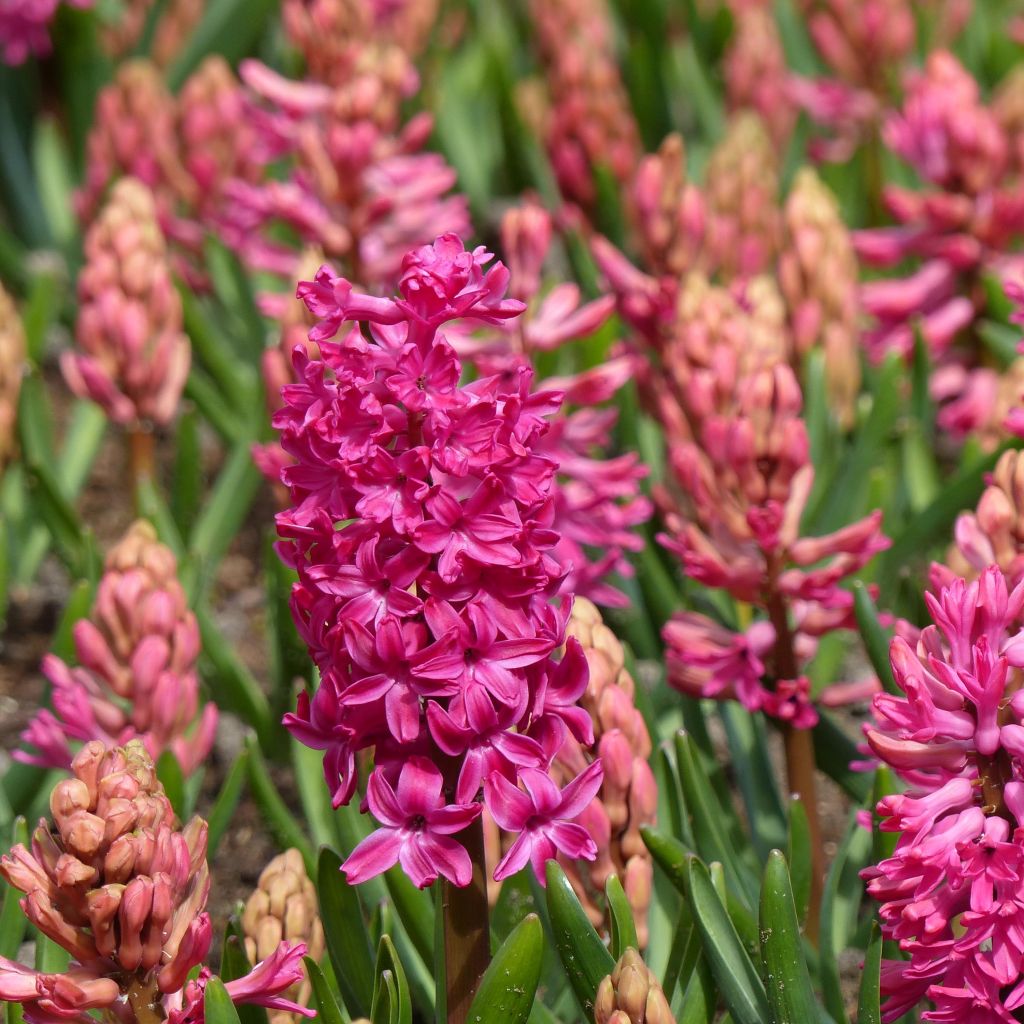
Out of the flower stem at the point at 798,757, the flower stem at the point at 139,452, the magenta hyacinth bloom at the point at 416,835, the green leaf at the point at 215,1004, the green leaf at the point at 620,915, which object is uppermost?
the magenta hyacinth bloom at the point at 416,835

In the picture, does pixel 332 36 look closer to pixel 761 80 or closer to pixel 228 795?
pixel 761 80

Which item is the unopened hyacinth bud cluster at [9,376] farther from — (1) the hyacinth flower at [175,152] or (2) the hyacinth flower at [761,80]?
(2) the hyacinth flower at [761,80]

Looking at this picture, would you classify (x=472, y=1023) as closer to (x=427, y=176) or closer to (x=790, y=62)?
(x=427, y=176)

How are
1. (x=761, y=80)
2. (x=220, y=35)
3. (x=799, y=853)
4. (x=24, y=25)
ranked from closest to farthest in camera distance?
1. (x=799, y=853)
2. (x=24, y=25)
3. (x=761, y=80)
4. (x=220, y=35)

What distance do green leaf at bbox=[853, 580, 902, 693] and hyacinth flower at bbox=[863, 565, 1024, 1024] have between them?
46 cm

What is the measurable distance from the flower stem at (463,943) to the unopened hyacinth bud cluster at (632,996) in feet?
0.47

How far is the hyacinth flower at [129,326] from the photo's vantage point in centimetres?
287

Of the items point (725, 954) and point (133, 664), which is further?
point (133, 664)

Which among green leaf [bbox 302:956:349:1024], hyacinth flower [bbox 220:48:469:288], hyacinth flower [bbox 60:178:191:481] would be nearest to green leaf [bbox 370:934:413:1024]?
green leaf [bbox 302:956:349:1024]

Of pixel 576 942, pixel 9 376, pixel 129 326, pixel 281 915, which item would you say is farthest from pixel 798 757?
pixel 9 376

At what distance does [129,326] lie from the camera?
9.37 feet

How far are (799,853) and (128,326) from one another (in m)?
1.50

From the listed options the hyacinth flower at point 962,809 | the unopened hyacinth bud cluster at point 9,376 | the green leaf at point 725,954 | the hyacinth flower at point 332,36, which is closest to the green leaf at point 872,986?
the hyacinth flower at point 962,809

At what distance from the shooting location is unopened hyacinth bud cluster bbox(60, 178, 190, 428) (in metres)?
→ 2.87
